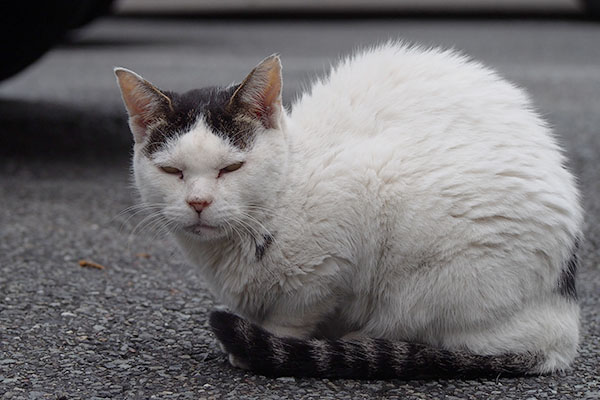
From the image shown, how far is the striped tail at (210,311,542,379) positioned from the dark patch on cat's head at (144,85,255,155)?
1.90 feet

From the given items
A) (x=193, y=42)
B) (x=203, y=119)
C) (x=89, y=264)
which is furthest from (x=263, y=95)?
(x=193, y=42)

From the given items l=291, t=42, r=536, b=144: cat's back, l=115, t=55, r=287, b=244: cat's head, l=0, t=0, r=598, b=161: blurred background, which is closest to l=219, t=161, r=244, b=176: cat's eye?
l=115, t=55, r=287, b=244: cat's head

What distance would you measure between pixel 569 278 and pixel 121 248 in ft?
7.85

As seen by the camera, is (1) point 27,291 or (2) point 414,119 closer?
(2) point 414,119

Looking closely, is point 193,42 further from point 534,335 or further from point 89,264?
point 534,335

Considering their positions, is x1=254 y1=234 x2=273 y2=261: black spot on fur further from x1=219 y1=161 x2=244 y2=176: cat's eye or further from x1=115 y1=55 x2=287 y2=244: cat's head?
x1=219 y1=161 x2=244 y2=176: cat's eye

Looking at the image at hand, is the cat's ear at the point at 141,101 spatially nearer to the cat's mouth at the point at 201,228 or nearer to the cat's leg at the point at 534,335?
the cat's mouth at the point at 201,228

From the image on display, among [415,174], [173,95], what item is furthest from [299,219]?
[173,95]

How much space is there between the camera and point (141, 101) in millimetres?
2773

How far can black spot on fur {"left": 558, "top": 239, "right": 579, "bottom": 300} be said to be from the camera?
276 cm

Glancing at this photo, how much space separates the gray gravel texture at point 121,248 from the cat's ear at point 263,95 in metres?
0.54

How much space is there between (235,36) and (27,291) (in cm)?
955

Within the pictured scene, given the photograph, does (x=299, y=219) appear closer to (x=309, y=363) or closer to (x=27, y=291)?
(x=309, y=363)

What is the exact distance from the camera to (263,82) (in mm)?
2727
